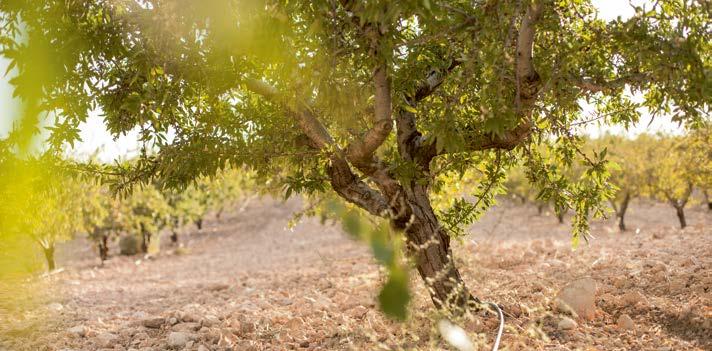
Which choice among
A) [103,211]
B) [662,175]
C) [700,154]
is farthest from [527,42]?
[103,211]

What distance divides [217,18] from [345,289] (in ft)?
22.7

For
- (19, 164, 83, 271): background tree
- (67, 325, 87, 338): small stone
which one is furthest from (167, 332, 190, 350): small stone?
(19, 164, 83, 271): background tree

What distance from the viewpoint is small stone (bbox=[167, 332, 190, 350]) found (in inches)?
244

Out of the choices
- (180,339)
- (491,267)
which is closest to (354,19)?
(180,339)

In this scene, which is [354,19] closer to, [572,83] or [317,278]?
[572,83]

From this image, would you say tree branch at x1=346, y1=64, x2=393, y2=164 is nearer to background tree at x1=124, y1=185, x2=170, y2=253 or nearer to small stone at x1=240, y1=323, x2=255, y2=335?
small stone at x1=240, y1=323, x2=255, y2=335

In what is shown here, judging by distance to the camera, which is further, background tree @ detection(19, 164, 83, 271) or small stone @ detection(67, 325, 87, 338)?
background tree @ detection(19, 164, 83, 271)

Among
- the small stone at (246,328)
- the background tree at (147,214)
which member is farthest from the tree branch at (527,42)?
the background tree at (147,214)

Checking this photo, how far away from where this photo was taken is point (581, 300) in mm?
5883

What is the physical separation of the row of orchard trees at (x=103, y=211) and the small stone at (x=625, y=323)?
5.20 meters

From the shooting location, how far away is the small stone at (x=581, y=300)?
19.2 feet

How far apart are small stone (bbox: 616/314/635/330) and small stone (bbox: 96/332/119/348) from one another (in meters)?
5.54

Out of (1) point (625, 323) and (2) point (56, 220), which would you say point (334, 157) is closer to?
(1) point (625, 323)

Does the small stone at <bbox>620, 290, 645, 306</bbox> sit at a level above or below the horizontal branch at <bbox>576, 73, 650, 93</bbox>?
below
